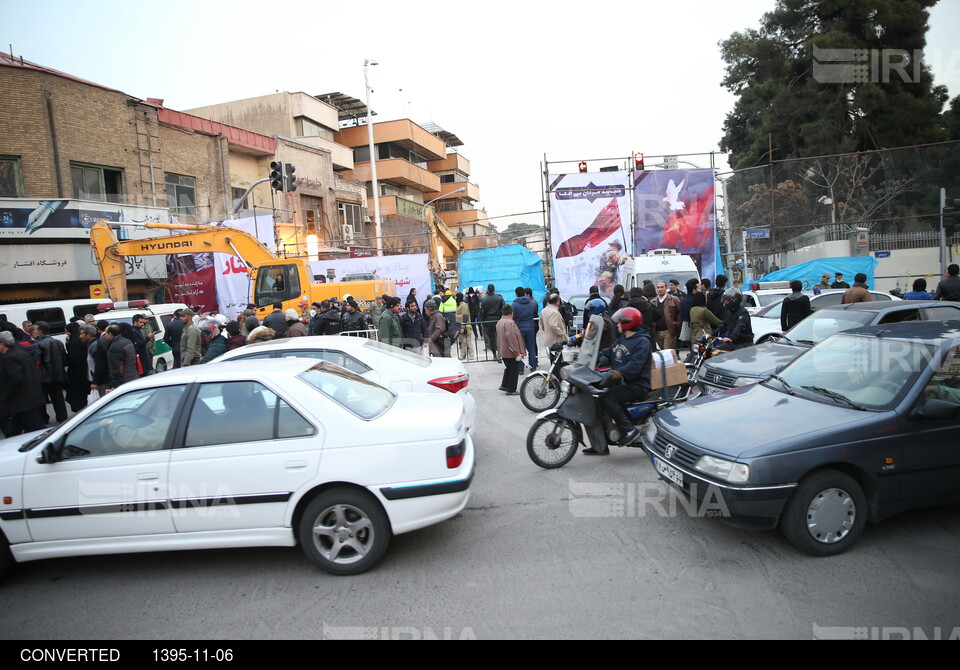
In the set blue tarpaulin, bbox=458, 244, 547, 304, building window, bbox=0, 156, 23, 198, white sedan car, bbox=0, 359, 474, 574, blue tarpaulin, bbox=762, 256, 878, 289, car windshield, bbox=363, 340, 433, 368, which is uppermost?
building window, bbox=0, 156, 23, 198

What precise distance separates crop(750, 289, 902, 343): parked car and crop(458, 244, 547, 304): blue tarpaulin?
867cm

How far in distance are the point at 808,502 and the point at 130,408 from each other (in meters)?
4.85

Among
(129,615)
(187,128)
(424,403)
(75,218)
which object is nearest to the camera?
(129,615)

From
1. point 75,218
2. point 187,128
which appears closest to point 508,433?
point 75,218

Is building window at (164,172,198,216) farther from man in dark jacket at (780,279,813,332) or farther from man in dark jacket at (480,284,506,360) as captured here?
man in dark jacket at (780,279,813,332)

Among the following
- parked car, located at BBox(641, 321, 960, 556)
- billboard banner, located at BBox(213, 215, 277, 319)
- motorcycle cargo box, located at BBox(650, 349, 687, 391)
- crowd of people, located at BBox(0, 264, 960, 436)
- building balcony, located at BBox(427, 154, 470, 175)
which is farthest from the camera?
building balcony, located at BBox(427, 154, 470, 175)

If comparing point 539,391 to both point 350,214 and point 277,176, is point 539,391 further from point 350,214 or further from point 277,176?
point 350,214

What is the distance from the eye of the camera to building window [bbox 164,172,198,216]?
25.1 meters

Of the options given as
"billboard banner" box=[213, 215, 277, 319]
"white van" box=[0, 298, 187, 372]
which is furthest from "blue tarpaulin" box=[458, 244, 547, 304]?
"white van" box=[0, 298, 187, 372]

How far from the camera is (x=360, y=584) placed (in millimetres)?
3969

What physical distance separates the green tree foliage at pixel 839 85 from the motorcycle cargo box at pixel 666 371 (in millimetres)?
25593

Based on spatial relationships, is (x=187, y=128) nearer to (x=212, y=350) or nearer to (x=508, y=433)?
(x=212, y=350)

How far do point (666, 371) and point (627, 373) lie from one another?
82 cm

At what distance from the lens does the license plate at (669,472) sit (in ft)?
14.5
